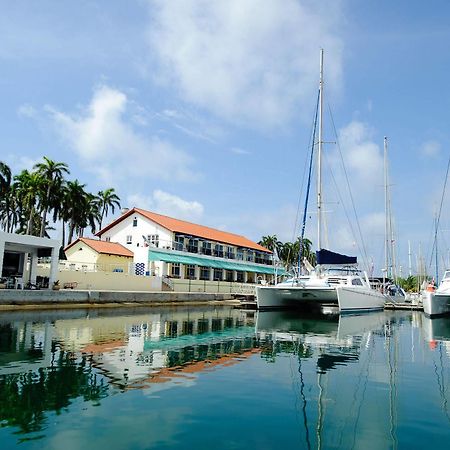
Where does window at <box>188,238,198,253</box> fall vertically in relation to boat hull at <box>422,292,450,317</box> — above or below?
above

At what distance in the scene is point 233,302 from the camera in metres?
45.2

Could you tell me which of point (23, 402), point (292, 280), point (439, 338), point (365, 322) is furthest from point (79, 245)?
point (23, 402)

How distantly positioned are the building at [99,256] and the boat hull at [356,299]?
24.3m

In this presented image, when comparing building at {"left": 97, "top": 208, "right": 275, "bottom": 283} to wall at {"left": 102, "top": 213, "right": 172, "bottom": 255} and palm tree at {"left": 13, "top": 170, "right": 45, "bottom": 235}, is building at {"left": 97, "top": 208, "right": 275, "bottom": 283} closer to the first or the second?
wall at {"left": 102, "top": 213, "right": 172, "bottom": 255}

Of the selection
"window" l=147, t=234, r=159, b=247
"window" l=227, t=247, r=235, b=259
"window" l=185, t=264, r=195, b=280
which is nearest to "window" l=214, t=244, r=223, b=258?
"window" l=227, t=247, r=235, b=259

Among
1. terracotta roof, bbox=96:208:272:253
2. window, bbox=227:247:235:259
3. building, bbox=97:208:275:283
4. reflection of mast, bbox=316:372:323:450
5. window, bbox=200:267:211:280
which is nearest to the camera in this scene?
reflection of mast, bbox=316:372:323:450

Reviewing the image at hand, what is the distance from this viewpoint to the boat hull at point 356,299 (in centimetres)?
2945

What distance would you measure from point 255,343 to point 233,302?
27.8 meters

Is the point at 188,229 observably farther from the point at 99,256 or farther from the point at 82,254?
the point at 82,254

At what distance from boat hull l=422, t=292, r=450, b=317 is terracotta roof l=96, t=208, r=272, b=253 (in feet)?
90.9

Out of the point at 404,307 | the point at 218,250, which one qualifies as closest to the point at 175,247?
the point at 218,250

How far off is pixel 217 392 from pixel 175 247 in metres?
41.0

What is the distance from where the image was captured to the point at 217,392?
32.2 feet

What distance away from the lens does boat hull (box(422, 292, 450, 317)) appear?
102 ft
